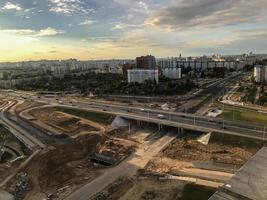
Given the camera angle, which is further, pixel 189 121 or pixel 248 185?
pixel 189 121

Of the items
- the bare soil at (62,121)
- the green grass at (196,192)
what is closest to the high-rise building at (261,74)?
the bare soil at (62,121)

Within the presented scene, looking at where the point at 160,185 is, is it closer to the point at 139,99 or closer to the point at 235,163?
the point at 235,163

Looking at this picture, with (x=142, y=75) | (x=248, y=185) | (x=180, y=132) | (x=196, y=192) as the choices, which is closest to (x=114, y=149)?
(x=180, y=132)

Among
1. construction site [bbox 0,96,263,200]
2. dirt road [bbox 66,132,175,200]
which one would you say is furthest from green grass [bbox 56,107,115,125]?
dirt road [bbox 66,132,175,200]

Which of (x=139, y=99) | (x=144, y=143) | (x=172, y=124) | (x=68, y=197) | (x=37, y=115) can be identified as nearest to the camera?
(x=68, y=197)

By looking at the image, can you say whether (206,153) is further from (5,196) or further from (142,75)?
(142,75)

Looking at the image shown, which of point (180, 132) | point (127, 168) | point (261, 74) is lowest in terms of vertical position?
point (127, 168)

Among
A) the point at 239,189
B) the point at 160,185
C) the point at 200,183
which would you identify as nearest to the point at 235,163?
the point at 200,183
